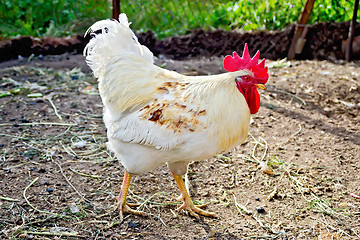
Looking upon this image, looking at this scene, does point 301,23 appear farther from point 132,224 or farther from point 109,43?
point 132,224

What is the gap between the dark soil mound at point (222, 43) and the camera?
7199 millimetres

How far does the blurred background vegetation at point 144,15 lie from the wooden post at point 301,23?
541mm

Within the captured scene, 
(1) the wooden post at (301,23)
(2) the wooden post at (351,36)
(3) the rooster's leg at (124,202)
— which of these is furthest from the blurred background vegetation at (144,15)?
(3) the rooster's leg at (124,202)

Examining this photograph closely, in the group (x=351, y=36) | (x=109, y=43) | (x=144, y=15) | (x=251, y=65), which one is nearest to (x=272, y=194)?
(x=251, y=65)

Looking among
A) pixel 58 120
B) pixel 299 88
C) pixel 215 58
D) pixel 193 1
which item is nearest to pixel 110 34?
pixel 58 120

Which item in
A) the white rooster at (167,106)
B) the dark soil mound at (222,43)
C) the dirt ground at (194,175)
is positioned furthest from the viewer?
the dark soil mound at (222,43)

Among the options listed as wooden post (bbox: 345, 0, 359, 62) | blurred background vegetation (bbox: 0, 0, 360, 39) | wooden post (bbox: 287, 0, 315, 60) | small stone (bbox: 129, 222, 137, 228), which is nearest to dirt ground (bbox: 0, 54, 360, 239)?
small stone (bbox: 129, 222, 137, 228)

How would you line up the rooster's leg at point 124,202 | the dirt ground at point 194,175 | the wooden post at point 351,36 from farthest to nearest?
the wooden post at point 351,36, the rooster's leg at point 124,202, the dirt ground at point 194,175

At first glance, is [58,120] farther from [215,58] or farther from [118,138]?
→ [215,58]

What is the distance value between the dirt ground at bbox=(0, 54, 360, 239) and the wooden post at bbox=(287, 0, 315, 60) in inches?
51.3

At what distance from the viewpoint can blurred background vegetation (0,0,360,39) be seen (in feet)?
25.3

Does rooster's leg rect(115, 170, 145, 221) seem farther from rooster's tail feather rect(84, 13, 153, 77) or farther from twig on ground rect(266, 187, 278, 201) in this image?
twig on ground rect(266, 187, 278, 201)

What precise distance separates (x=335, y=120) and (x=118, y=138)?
3.30 metres

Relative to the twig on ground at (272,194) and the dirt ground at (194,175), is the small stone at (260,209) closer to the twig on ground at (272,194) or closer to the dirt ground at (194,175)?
the dirt ground at (194,175)
